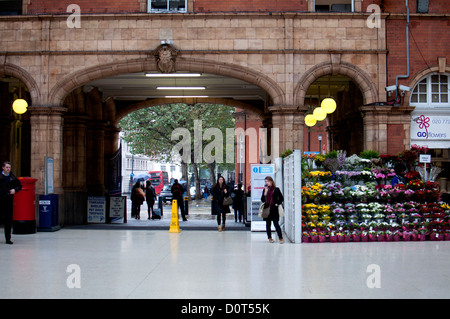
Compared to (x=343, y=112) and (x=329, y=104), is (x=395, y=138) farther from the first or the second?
(x=343, y=112)

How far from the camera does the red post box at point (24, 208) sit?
14883 millimetres

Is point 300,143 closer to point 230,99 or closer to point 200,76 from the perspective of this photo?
point 200,76

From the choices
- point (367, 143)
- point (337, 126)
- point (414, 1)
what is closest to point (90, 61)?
point (367, 143)

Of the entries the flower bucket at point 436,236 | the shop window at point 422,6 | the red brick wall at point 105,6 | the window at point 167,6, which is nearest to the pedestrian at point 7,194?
the red brick wall at point 105,6

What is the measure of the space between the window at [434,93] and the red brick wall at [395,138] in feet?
3.65

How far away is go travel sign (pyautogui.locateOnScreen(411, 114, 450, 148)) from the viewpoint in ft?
57.7

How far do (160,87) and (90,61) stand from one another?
590cm

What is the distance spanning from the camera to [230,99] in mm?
27062

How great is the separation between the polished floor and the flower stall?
0.65m

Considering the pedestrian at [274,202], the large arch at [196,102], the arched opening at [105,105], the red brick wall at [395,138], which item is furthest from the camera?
the large arch at [196,102]

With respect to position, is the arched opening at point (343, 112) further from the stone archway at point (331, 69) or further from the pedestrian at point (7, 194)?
the pedestrian at point (7, 194)

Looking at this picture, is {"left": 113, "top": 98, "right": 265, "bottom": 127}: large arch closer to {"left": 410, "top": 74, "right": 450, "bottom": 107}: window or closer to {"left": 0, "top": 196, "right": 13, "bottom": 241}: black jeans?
{"left": 410, "top": 74, "right": 450, "bottom": 107}: window

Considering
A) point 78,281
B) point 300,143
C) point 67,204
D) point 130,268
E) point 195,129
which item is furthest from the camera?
point 195,129

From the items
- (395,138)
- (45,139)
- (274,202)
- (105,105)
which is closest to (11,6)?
(45,139)
